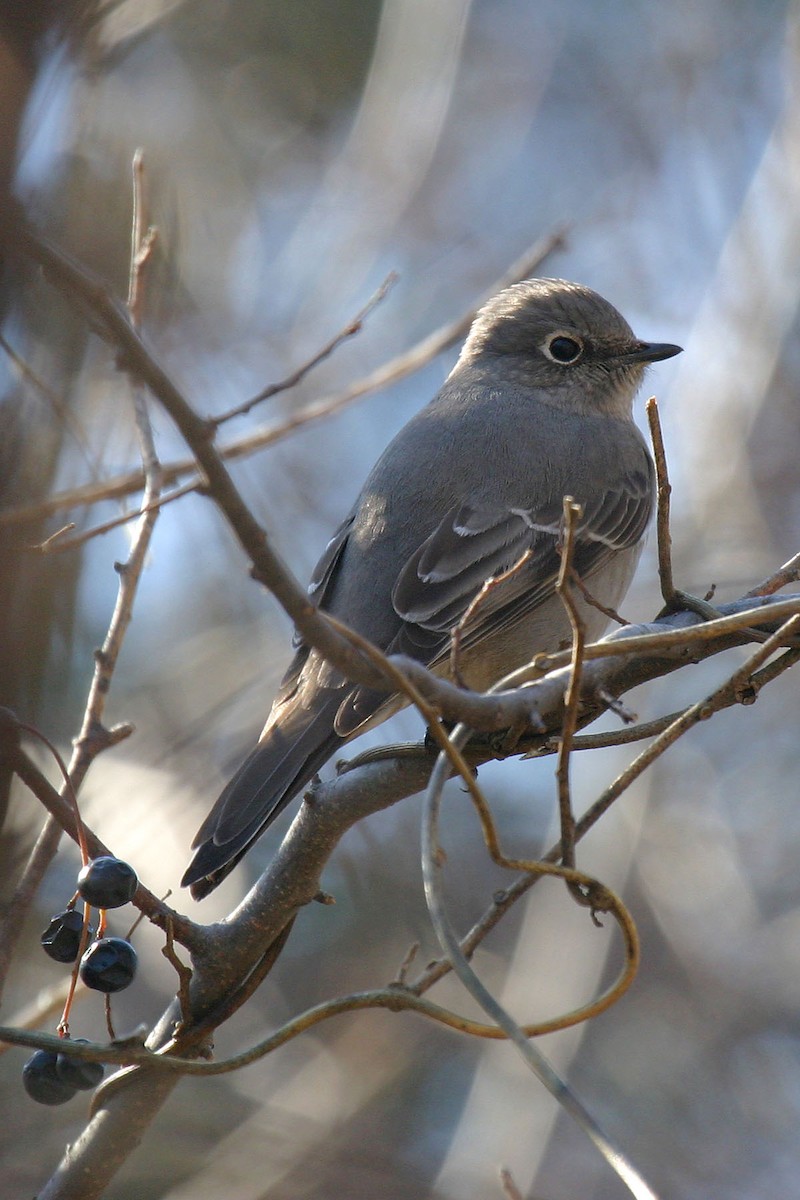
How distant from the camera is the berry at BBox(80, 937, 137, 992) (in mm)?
2570

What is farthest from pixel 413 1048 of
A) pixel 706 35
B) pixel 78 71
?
pixel 706 35

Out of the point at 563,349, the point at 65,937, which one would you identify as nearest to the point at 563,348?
the point at 563,349

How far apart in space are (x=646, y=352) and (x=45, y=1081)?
3.83 metres

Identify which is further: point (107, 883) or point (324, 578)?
point (324, 578)

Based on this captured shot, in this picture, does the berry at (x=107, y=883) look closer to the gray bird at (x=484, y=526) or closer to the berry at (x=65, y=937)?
the berry at (x=65, y=937)

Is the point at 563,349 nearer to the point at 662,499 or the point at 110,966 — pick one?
the point at 662,499

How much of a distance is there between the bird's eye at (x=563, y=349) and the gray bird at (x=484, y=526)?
0.03ft

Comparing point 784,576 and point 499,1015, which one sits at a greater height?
point 784,576

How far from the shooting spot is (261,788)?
342 cm

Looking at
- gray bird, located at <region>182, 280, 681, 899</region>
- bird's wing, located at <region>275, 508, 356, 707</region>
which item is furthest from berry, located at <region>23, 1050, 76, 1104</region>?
bird's wing, located at <region>275, 508, 356, 707</region>

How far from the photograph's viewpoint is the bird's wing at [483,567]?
3.98 meters

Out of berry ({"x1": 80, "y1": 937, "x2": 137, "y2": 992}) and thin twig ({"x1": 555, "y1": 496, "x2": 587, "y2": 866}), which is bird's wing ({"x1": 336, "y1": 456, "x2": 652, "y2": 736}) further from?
thin twig ({"x1": 555, "y1": 496, "x2": 587, "y2": 866})

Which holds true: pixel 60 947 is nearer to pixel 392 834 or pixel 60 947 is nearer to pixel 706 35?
pixel 392 834

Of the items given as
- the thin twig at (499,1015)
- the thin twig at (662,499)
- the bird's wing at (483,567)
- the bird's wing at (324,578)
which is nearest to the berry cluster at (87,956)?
the thin twig at (499,1015)
